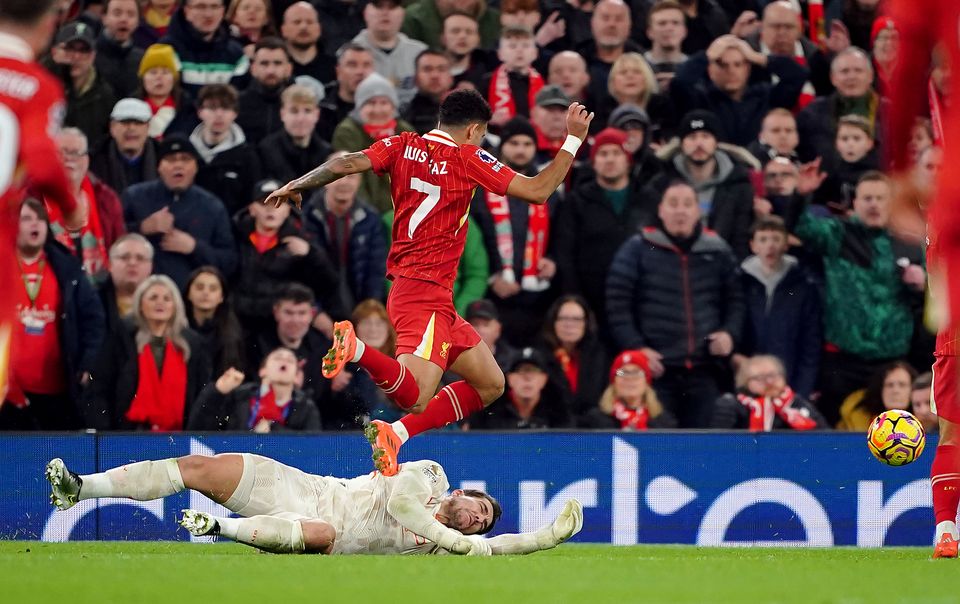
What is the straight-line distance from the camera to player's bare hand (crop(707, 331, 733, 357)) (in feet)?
41.4

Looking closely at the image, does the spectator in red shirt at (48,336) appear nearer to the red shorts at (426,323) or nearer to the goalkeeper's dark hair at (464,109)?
the red shorts at (426,323)

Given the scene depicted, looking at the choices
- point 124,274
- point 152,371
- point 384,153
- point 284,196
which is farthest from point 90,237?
point 384,153

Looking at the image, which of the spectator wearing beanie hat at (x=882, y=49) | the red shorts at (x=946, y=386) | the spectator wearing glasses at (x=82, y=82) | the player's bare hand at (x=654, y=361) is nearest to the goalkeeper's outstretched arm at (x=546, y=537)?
the red shorts at (x=946, y=386)

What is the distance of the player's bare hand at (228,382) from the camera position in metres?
11.8

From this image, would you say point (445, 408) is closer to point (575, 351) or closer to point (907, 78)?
point (575, 351)

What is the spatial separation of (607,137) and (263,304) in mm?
3078

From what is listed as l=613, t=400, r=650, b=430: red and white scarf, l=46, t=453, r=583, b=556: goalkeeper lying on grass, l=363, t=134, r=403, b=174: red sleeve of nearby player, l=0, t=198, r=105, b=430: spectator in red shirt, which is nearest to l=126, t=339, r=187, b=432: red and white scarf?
l=0, t=198, r=105, b=430: spectator in red shirt

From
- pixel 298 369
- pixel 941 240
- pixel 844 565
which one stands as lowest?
pixel 844 565

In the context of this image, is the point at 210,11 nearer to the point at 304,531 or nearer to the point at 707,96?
the point at 707,96

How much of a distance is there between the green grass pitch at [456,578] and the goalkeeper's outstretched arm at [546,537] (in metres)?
0.27

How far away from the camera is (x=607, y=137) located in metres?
12.9

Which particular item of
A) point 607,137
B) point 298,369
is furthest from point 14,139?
point 607,137

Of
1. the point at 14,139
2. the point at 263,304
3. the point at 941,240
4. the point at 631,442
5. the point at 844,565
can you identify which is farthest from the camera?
the point at 263,304

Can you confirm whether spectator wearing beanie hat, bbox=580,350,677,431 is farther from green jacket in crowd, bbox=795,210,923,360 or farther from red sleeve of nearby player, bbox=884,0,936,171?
red sleeve of nearby player, bbox=884,0,936,171
